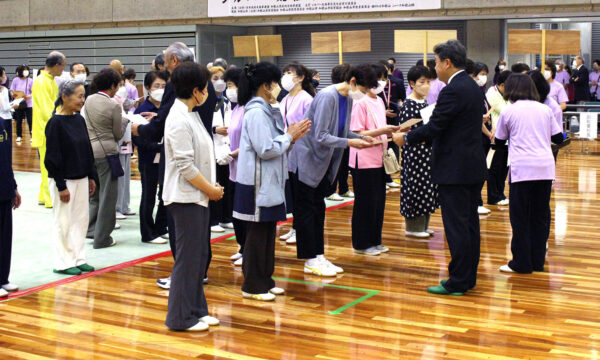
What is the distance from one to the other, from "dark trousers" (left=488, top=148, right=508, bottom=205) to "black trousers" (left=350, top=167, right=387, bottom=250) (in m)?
2.64

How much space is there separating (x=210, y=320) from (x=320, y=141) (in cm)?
167

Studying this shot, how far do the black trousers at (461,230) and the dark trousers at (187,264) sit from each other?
5.59 feet

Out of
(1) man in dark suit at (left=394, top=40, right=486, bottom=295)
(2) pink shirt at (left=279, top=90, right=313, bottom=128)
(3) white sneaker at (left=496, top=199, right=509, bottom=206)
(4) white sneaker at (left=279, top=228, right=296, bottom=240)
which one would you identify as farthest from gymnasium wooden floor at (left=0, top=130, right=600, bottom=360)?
Result: (3) white sneaker at (left=496, top=199, right=509, bottom=206)

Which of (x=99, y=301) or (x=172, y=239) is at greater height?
(x=172, y=239)

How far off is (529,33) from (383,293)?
6.84m

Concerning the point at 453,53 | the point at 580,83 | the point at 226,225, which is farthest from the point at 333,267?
the point at 580,83

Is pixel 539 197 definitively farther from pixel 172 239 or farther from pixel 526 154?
pixel 172 239

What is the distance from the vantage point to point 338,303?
505 centimetres

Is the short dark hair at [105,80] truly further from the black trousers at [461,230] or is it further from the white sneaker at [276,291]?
the black trousers at [461,230]

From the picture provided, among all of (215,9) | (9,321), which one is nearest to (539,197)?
(9,321)

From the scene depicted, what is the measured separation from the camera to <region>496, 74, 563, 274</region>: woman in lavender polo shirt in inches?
221

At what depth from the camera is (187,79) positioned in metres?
4.30

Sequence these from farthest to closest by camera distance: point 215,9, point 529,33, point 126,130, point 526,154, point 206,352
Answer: point 215,9
point 529,33
point 126,130
point 526,154
point 206,352

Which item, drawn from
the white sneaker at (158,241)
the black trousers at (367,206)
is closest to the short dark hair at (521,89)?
the black trousers at (367,206)
